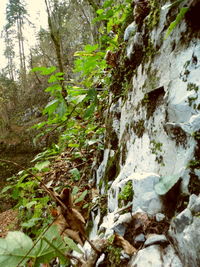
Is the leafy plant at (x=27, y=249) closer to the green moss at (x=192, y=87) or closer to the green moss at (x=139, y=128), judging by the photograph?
the green moss at (x=139, y=128)

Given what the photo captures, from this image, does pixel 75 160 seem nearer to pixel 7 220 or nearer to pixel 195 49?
pixel 195 49

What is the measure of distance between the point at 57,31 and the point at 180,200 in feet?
23.4

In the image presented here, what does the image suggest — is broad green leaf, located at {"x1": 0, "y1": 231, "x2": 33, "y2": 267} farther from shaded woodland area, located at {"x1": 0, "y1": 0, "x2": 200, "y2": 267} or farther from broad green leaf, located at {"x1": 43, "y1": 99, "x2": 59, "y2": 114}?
broad green leaf, located at {"x1": 43, "y1": 99, "x2": 59, "y2": 114}

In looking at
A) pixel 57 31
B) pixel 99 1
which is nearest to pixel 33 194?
pixel 99 1

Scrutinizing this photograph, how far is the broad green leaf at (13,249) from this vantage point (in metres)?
0.88

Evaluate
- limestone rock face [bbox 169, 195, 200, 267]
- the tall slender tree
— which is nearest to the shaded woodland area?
limestone rock face [bbox 169, 195, 200, 267]

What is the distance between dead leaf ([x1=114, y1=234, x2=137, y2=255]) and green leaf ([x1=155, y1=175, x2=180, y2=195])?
0.98 feet

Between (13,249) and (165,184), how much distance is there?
2.43 ft

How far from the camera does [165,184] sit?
104cm

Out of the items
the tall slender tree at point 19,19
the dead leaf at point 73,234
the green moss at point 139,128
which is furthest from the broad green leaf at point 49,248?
the tall slender tree at point 19,19

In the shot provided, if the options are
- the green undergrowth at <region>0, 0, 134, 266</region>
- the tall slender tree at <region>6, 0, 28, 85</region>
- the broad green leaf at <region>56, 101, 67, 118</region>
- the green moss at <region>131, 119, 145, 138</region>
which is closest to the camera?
the green moss at <region>131, 119, 145, 138</region>

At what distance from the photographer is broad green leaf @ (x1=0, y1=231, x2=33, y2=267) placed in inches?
34.6

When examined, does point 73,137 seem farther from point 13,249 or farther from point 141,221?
point 13,249

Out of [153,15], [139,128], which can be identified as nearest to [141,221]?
[139,128]
